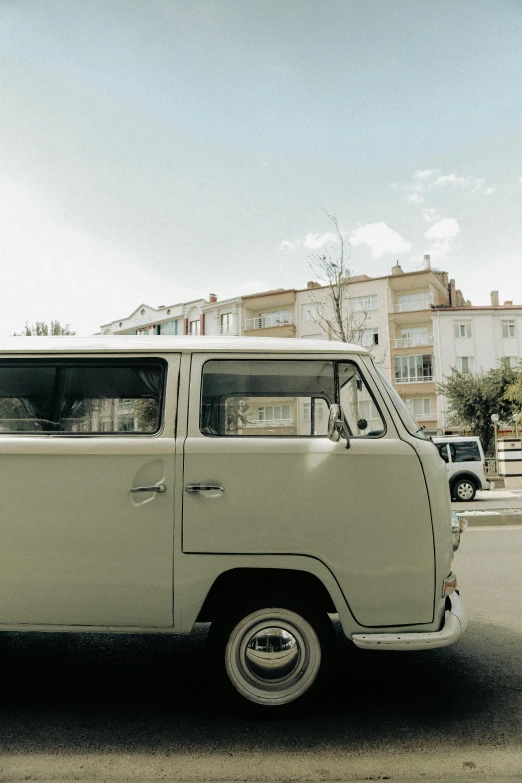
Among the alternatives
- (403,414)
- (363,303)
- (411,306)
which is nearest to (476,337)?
(411,306)

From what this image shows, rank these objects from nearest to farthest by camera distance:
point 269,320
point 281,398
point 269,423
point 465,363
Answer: point 269,423 → point 281,398 → point 465,363 → point 269,320

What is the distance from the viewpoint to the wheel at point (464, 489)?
1942 centimetres

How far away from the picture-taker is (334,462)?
346 cm

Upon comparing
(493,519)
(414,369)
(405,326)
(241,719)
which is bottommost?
(241,719)

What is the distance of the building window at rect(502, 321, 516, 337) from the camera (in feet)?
162

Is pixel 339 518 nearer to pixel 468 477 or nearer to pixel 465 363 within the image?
pixel 468 477

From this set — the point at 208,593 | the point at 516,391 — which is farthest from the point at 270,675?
the point at 516,391

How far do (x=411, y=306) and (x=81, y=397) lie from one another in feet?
164

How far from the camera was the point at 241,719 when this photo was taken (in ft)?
11.4

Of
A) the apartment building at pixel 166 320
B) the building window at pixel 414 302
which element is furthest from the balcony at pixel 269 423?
the apartment building at pixel 166 320

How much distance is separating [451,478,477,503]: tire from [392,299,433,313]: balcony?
3288 centimetres

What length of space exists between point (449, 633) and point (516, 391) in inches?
1323

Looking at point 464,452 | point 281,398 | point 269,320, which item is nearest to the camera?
point 281,398

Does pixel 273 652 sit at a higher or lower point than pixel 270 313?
lower
